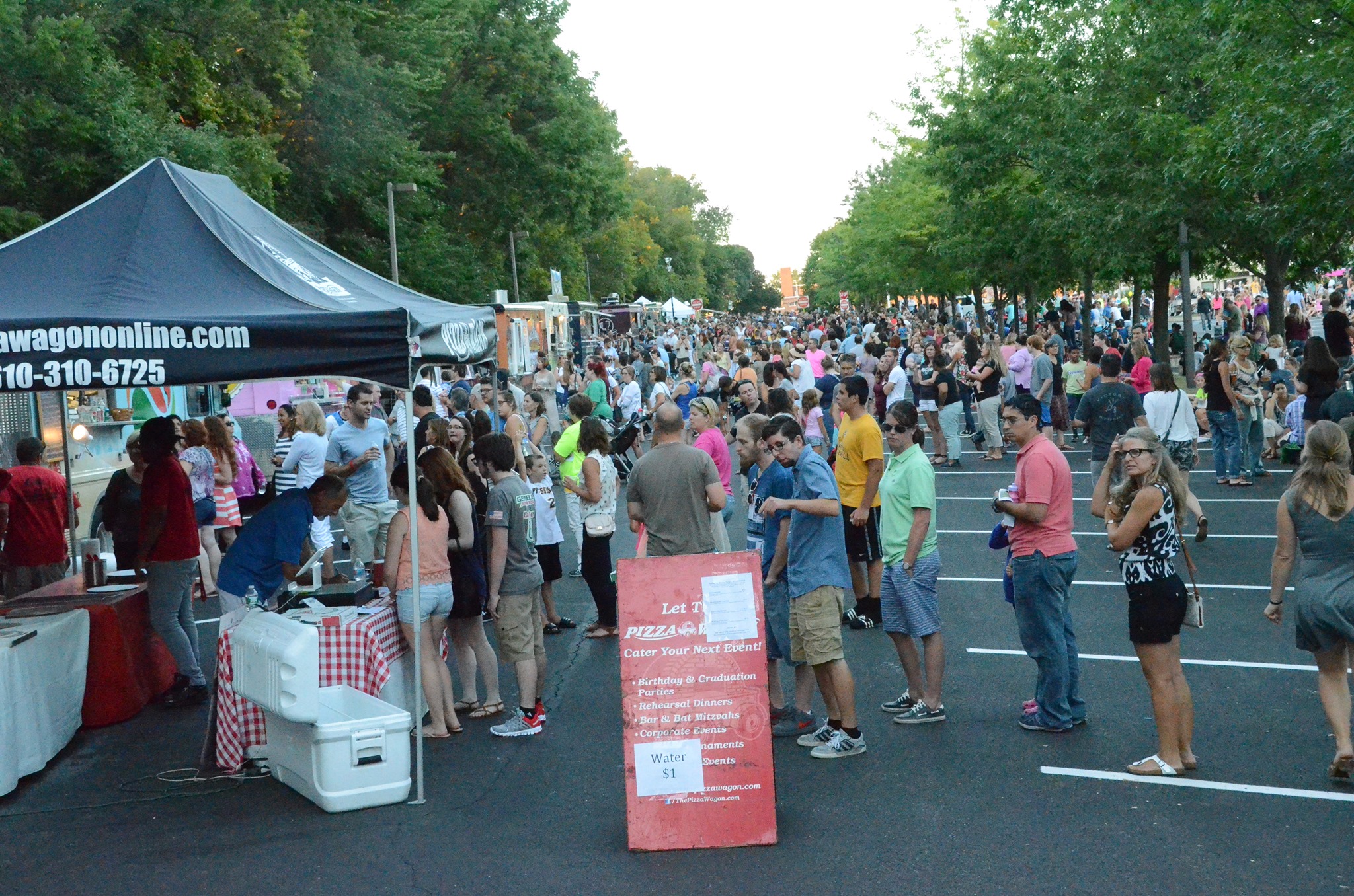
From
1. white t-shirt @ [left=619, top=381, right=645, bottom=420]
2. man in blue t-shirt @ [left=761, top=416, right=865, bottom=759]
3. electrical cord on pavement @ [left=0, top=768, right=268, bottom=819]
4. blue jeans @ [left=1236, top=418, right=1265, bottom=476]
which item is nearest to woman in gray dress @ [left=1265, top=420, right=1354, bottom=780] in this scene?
man in blue t-shirt @ [left=761, top=416, right=865, bottom=759]

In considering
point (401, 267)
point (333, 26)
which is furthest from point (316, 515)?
point (401, 267)

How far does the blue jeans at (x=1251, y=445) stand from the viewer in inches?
630

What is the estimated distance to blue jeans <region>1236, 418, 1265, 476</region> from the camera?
52.5ft

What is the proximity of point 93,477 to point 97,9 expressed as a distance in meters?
8.61

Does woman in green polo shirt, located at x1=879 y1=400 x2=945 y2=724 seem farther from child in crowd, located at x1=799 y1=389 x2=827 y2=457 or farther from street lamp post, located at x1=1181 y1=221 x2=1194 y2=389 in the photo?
street lamp post, located at x1=1181 y1=221 x2=1194 y2=389

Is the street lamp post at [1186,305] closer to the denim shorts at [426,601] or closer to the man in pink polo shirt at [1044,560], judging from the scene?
the man in pink polo shirt at [1044,560]

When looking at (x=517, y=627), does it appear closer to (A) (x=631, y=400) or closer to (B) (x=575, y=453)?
(B) (x=575, y=453)

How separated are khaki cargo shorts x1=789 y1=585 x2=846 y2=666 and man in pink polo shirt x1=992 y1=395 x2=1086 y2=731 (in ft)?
3.48

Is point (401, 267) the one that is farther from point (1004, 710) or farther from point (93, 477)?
point (1004, 710)

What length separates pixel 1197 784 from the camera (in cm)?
620

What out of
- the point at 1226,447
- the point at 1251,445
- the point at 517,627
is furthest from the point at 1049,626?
the point at 1251,445

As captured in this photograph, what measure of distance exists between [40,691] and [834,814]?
4.52 m

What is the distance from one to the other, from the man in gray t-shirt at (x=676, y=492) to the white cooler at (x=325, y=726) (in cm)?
174

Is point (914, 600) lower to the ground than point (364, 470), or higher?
lower
